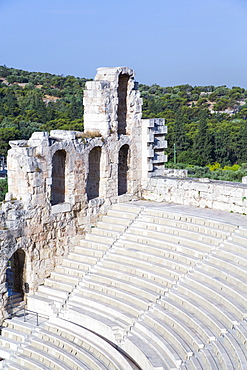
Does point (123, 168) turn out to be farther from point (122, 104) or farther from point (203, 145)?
point (203, 145)

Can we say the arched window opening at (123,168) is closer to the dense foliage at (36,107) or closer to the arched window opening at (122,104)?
the arched window opening at (122,104)

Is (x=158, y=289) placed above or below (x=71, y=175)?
below

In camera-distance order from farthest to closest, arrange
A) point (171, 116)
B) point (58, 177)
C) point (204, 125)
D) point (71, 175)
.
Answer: point (171, 116)
point (204, 125)
point (58, 177)
point (71, 175)

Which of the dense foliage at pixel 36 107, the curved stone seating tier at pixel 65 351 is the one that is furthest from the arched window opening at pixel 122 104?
the dense foliage at pixel 36 107

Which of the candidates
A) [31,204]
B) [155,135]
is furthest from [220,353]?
[155,135]

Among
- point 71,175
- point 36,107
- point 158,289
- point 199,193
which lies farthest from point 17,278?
point 36,107

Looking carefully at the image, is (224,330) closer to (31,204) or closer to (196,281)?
(196,281)

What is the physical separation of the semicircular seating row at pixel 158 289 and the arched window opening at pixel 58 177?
1.53 metres

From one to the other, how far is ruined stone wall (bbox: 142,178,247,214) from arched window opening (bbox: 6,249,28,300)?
5.16 meters

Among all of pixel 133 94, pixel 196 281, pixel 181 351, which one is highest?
pixel 133 94

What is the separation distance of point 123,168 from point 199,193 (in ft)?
10.5

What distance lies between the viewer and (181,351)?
12.1m

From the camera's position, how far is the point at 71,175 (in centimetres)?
1727

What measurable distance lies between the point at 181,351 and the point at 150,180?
842 cm
